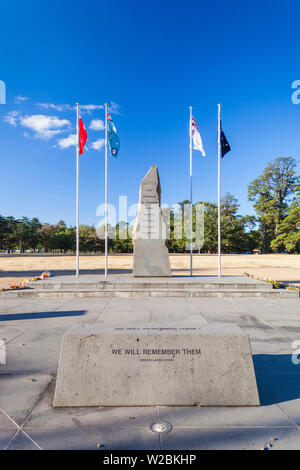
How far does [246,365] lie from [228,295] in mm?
7627

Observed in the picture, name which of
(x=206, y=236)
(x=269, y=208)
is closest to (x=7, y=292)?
(x=206, y=236)

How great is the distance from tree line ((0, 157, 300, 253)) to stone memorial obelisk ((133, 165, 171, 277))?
44199 mm

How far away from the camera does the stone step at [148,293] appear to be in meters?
10.2

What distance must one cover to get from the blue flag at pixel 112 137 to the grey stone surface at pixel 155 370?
10.7 m

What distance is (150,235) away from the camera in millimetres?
11914

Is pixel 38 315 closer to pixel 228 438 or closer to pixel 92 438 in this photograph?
pixel 92 438

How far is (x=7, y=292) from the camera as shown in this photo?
33.1 feet

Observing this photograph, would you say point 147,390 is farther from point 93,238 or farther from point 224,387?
point 93,238

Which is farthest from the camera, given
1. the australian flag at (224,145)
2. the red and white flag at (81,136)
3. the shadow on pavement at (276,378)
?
the australian flag at (224,145)

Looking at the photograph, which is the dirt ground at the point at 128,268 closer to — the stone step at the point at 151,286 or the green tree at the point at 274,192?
the stone step at the point at 151,286

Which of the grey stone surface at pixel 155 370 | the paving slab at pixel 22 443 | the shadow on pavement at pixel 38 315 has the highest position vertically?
the grey stone surface at pixel 155 370

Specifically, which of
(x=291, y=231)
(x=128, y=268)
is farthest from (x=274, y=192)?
(x=128, y=268)

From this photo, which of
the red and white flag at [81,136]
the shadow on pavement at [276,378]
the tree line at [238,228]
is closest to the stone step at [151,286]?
the red and white flag at [81,136]

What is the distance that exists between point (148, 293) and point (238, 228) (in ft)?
176
